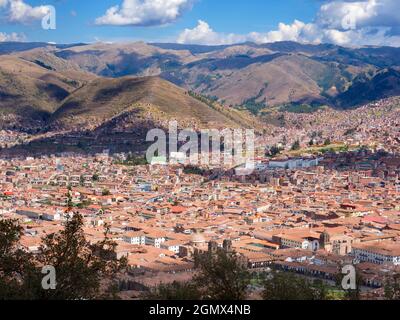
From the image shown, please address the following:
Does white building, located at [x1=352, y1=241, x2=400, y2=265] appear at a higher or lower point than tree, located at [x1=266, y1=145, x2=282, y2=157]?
lower

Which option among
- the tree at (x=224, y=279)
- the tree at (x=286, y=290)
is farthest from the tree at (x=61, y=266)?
the tree at (x=286, y=290)

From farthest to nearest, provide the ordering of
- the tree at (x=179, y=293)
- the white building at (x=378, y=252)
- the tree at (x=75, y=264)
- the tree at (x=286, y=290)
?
the white building at (x=378, y=252)
the tree at (x=286, y=290)
the tree at (x=75, y=264)
the tree at (x=179, y=293)

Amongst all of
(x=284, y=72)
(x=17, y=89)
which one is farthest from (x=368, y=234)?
(x=284, y=72)

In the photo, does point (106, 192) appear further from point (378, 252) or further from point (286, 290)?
point (286, 290)

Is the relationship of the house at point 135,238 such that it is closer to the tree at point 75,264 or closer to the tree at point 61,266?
the tree at point 61,266

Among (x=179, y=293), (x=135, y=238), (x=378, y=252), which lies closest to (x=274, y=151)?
(x=135, y=238)

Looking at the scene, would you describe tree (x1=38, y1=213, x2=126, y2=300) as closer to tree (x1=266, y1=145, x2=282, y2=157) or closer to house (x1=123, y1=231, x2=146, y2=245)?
house (x1=123, y1=231, x2=146, y2=245)

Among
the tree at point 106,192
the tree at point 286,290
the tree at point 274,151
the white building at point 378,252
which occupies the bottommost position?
the white building at point 378,252

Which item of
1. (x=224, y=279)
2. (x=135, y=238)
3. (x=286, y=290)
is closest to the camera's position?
(x=286, y=290)

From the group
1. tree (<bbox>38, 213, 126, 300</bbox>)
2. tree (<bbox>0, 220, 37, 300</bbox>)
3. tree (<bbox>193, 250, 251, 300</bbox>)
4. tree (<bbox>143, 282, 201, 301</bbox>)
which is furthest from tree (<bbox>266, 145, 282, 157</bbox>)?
tree (<bbox>143, 282, 201, 301</bbox>)

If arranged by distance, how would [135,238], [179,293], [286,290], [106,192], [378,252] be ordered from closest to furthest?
1. [179,293]
2. [286,290]
3. [378,252]
4. [135,238]
5. [106,192]
